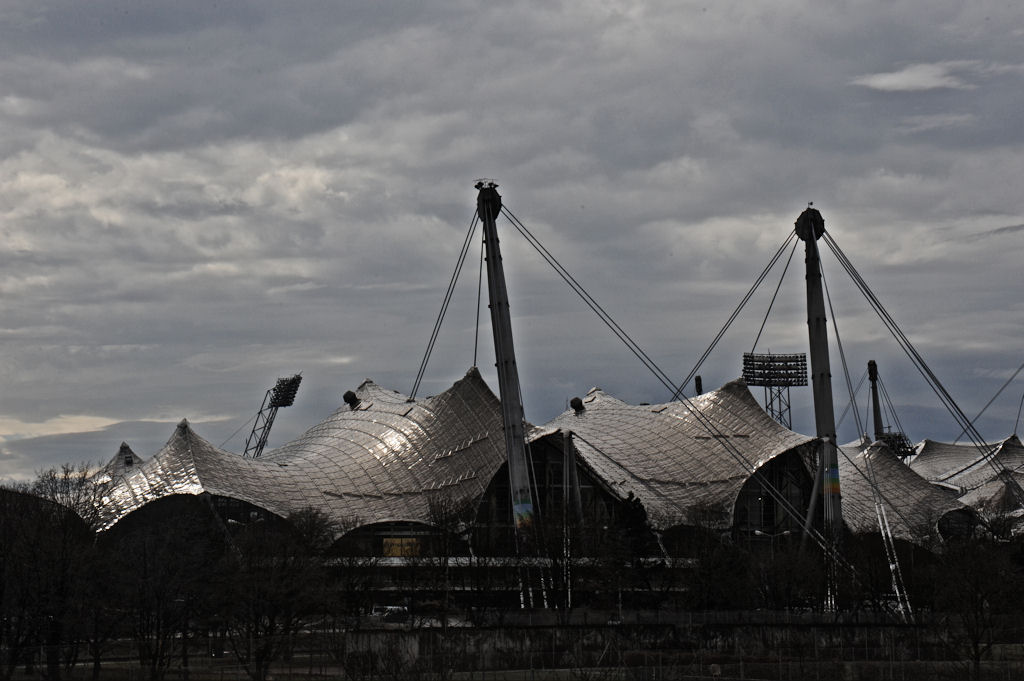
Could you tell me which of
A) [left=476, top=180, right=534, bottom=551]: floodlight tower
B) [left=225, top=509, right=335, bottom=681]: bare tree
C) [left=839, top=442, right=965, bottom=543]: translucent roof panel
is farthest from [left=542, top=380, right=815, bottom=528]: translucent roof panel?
[left=225, top=509, right=335, bottom=681]: bare tree

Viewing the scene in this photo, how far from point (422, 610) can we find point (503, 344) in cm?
1740

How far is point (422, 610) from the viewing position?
8925cm

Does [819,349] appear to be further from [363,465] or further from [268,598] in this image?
[268,598]

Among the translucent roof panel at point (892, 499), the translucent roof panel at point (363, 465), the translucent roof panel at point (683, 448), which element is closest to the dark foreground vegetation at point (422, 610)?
the translucent roof panel at point (363, 465)

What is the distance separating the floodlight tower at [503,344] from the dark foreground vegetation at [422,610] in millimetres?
7253

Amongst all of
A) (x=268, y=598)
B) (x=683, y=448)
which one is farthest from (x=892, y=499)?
(x=268, y=598)

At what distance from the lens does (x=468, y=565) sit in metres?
95.5

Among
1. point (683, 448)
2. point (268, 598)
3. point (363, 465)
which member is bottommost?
point (268, 598)

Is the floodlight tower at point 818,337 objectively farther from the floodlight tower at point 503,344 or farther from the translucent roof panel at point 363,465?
the translucent roof panel at point 363,465

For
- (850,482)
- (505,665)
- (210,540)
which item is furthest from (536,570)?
(850,482)

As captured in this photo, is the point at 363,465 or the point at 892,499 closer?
the point at 363,465

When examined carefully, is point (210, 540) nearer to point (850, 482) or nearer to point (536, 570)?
point (536, 570)

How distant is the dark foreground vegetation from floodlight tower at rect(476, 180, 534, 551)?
7.25 m

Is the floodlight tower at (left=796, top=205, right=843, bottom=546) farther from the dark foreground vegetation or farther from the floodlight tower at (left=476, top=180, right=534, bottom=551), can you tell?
the floodlight tower at (left=476, top=180, right=534, bottom=551)
